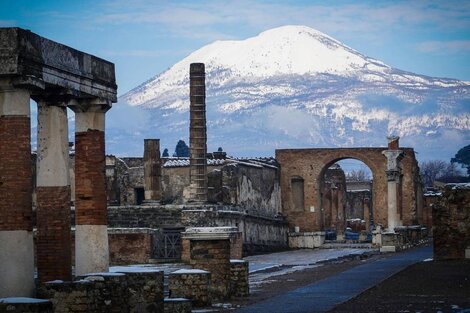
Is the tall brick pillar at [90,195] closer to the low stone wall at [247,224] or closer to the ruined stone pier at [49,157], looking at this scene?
the ruined stone pier at [49,157]

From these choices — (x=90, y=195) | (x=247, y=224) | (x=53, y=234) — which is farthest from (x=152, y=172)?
(x=53, y=234)

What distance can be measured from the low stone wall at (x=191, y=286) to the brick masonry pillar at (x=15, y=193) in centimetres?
526

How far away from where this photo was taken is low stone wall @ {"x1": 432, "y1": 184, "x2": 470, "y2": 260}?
36.4m

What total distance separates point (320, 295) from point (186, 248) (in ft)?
67.1

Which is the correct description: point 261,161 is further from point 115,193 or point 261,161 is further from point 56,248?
point 56,248

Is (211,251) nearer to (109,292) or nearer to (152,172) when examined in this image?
(109,292)

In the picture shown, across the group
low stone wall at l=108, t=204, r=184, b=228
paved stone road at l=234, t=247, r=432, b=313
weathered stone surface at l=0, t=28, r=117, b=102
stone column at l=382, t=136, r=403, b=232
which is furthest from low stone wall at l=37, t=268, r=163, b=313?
stone column at l=382, t=136, r=403, b=232

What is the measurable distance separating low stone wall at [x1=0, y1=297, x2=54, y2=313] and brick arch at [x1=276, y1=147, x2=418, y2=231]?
49.5 meters

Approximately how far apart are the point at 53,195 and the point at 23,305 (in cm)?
399

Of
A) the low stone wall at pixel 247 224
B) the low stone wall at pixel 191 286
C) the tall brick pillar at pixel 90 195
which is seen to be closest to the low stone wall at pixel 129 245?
the low stone wall at pixel 247 224

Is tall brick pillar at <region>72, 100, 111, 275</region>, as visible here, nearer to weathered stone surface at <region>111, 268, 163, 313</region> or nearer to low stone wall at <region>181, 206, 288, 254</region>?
weathered stone surface at <region>111, 268, 163, 313</region>

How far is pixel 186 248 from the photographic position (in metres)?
46.2

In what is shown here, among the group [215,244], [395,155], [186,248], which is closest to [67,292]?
[215,244]

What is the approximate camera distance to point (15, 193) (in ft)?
63.3
